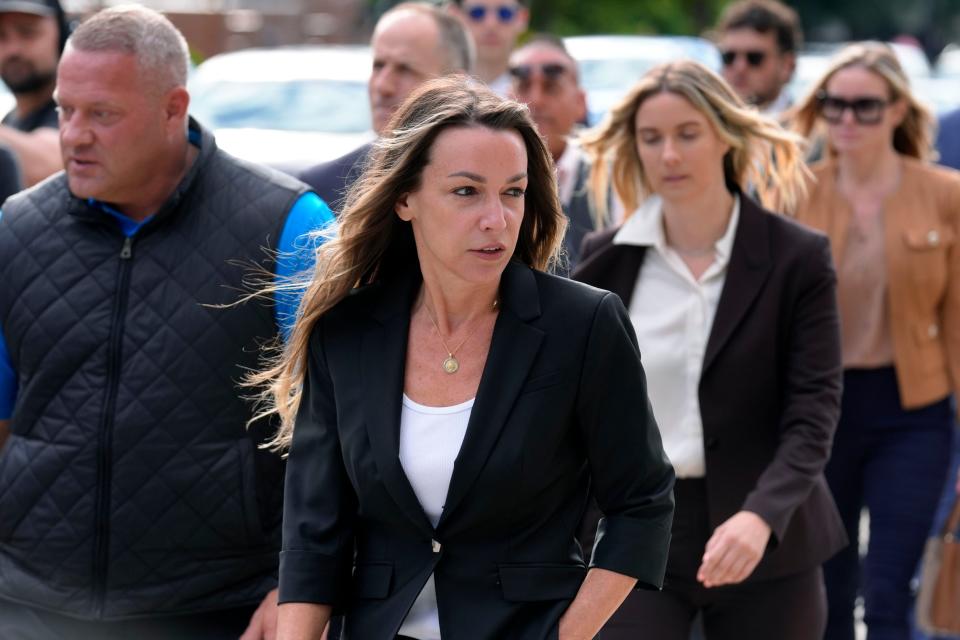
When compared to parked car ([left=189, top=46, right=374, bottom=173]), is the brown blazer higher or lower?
higher

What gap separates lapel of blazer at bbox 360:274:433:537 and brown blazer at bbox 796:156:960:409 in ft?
10.5

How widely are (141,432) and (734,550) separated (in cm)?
152

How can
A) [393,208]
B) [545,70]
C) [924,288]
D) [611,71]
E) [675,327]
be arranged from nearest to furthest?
[393,208] < [675,327] < [924,288] < [545,70] < [611,71]

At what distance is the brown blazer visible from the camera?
21.1 ft

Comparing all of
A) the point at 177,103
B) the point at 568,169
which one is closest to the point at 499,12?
the point at 568,169

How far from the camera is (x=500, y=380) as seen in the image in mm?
3447

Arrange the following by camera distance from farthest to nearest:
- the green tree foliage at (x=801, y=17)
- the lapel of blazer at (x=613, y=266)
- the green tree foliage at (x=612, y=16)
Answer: the green tree foliage at (x=801, y=17) < the green tree foliage at (x=612, y=16) < the lapel of blazer at (x=613, y=266)

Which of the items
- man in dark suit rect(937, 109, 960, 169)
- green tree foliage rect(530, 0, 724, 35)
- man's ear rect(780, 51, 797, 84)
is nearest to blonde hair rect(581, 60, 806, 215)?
man in dark suit rect(937, 109, 960, 169)

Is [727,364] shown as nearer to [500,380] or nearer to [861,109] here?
[500,380]

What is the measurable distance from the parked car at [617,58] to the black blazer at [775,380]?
9746 mm

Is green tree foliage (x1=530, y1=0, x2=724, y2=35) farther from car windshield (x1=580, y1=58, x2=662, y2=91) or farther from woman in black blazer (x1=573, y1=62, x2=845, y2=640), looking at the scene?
woman in black blazer (x1=573, y1=62, x2=845, y2=640)

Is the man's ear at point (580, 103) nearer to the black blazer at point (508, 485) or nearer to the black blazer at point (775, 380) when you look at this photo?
the black blazer at point (775, 380)

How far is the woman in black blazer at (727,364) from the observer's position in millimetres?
4805

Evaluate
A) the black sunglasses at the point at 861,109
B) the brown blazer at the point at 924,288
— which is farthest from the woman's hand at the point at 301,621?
the black sunglasses at the point at 861,109
